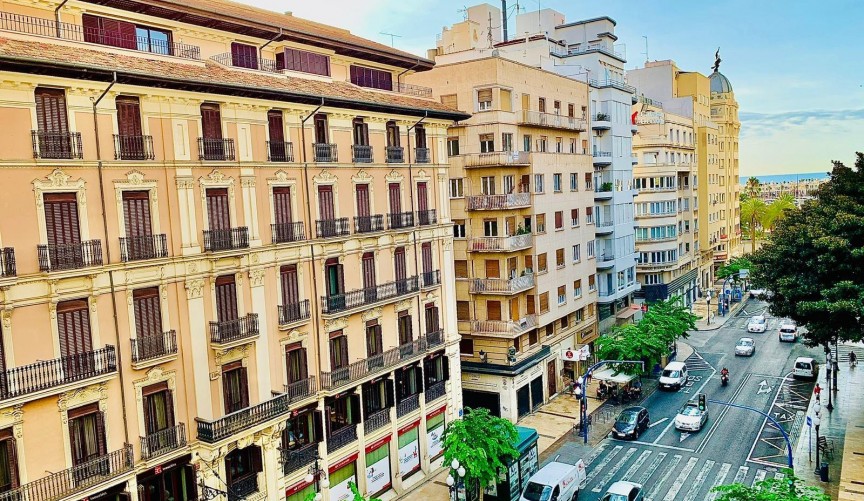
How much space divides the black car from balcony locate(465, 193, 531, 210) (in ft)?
53.6

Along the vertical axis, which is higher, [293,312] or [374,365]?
[293,312]

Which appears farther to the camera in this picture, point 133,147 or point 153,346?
point 153,346

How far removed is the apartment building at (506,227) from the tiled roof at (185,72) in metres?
11.6

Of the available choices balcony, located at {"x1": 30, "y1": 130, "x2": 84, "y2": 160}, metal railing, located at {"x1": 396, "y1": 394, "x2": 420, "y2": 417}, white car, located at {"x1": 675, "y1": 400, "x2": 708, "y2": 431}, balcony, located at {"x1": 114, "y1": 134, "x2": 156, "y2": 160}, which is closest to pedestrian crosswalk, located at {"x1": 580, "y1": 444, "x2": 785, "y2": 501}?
white car, located at {"x1": 675, "y1": 400, "x2": 708, "y2": 431}

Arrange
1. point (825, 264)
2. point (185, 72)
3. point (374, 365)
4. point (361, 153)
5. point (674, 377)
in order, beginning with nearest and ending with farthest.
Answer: point (185, 72)
point (361, 153)
point (374, 365)
point (825, 264)
point (674, 377)

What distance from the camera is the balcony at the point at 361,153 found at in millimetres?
34406

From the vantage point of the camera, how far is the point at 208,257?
27234 mm

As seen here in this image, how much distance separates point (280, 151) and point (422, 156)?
35.6ft

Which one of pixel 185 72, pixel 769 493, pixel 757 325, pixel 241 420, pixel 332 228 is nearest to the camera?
pixel 769 493

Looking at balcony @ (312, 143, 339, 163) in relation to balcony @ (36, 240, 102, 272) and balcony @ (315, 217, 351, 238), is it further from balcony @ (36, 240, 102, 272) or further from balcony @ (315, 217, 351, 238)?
balcony @ (36, 240, 102, 272)

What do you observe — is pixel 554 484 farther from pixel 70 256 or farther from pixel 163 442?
pixel 70 256

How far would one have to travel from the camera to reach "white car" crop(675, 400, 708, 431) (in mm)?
44844

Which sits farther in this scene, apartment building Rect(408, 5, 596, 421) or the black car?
apartment building Rect(408, 5, 596, 421)

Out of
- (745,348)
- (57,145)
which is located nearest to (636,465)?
(745,348)
